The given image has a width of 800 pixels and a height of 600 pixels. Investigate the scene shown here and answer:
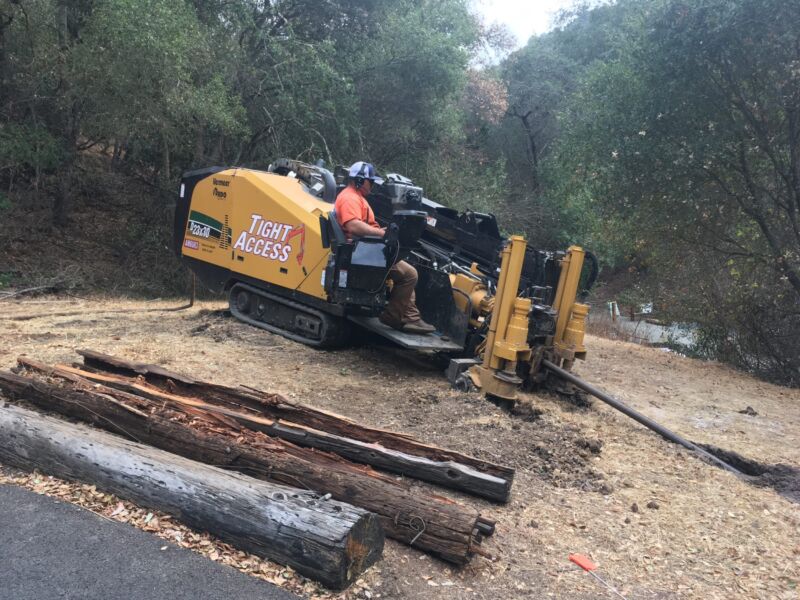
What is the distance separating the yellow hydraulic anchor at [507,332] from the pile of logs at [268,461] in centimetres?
169

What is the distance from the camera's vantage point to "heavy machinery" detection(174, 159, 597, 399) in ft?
21.0

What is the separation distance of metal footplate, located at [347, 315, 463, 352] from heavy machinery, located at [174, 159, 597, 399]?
0.05ft

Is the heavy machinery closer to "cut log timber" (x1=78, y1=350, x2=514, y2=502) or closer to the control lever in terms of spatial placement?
the control lever

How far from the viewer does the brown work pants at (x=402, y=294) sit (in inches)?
286

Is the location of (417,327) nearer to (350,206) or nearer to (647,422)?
(350,206)

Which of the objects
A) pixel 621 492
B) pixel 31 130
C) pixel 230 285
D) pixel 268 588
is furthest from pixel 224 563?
pixel 31 130

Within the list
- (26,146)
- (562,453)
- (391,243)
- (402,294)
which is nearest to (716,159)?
(402,294)

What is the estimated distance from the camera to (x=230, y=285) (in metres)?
9.03

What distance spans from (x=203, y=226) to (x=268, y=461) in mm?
5878

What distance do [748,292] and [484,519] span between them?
31.7 ft

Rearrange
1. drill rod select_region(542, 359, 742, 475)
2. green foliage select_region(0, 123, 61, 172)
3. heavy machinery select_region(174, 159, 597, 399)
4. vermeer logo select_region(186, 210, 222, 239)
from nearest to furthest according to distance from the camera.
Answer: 1. drill rod select_region(542, 359, 742, 475)
2. heavy machinery select_region(174, 159, 597, 399)
3. vermeer logo select_region(186, 210, 222, 239)
4. green foliage select_region(0, 123, 61, 172)

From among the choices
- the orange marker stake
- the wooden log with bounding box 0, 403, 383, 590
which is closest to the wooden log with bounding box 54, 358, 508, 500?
the orange marker stake

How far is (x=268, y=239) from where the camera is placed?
27.1ft

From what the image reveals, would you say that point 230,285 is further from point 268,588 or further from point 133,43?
point 268,588
